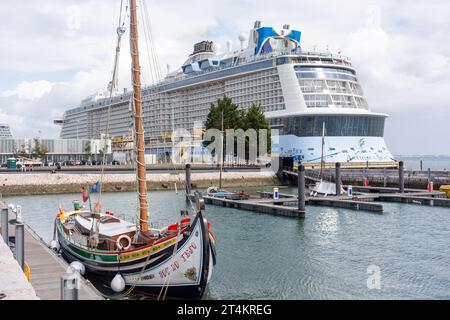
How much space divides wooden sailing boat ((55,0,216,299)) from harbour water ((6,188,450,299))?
1.67 metres

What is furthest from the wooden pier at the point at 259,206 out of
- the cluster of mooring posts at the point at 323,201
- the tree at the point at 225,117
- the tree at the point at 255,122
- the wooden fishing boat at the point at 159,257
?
the tree at the point at 225,117

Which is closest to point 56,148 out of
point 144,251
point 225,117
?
point 225,117

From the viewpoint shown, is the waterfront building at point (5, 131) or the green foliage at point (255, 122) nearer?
the green foliage at point (255, 122)

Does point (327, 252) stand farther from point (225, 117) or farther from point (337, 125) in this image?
point (225, 117)

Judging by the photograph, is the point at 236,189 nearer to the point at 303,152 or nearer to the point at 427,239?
the point at 303,152

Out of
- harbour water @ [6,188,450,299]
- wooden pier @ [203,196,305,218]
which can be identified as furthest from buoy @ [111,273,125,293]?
wooden pier @ [203,196,305,218]

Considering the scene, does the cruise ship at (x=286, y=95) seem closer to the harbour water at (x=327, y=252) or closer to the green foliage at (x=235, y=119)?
the green foliage at (x=235, y=119)

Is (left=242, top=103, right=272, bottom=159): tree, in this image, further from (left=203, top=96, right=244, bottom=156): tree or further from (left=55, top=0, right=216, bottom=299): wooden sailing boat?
(left=55, top=0, right=216, bottom=299): wooden sailing boat

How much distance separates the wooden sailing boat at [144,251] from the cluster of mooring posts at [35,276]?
1583mm

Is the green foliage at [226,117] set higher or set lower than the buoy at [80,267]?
higher

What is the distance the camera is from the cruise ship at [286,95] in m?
72.4

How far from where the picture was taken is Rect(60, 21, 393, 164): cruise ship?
237ft

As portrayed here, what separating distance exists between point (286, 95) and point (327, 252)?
59.7 m

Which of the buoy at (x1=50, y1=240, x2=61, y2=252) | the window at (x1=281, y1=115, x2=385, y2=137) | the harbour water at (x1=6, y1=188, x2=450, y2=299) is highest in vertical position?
the window at (x1=281, y1=115, x2=385, y2=137)
